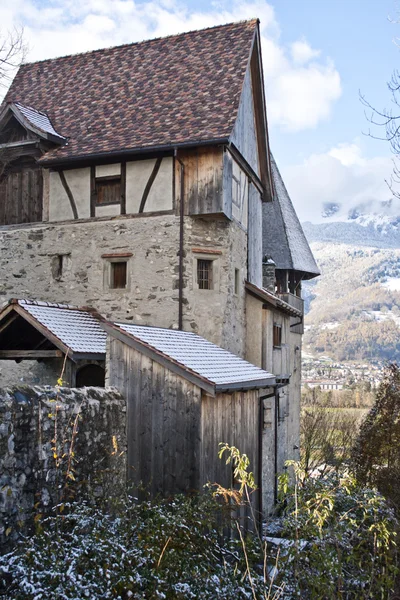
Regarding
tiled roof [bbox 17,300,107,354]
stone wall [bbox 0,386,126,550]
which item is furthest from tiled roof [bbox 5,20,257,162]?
stone wall [bbox 0,386,126,550]

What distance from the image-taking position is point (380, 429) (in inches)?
596

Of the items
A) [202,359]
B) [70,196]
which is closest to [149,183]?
[70,196]

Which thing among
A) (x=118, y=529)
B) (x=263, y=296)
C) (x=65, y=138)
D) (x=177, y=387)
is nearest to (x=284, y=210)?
(x=263, y=296)

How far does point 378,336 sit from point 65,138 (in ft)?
604

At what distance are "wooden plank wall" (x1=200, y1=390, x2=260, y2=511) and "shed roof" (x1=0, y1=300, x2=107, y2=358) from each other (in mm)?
2906

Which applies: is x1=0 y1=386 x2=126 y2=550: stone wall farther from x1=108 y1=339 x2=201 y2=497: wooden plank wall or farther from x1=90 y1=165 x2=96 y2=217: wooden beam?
x1=90 y1=165 x2=96 y2=217: wooden beam

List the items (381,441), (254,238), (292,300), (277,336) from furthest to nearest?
(292,300), (254,238), (277,336), (381,441)

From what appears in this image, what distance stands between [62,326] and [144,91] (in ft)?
26.7

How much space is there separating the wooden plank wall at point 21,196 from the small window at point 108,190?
177 cm

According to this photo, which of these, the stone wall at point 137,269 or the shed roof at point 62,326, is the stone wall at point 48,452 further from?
the stone wall at point 137,269

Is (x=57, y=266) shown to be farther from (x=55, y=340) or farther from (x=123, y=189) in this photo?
(x=55, y=340)

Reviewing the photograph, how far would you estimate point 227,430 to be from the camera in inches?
395

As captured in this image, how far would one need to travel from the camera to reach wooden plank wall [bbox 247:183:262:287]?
1814 centimetres

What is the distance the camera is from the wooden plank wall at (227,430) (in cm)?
925
